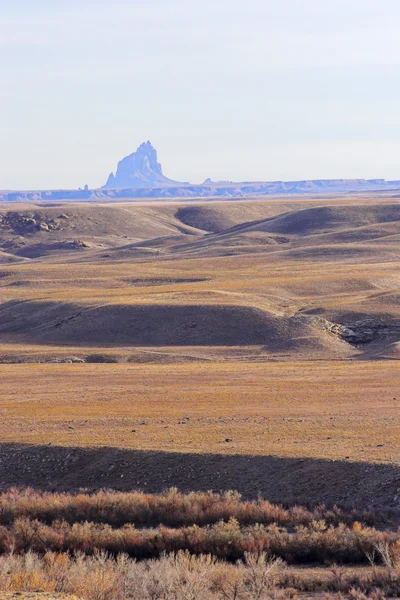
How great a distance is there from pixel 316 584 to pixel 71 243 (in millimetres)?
122433

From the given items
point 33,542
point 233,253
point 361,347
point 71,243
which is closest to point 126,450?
point 33,542

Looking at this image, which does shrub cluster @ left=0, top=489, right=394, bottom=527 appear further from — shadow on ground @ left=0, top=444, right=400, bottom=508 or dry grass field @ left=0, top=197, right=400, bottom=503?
dry grass field @ left=0, top=197, right=400, bottom=503

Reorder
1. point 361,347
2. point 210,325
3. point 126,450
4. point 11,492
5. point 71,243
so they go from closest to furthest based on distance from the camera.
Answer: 1. point 11,492
2. point 126,450
3. point 361,347
4. point 210,325
5. point 71,243

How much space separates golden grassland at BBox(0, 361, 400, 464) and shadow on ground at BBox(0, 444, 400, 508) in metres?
0.57

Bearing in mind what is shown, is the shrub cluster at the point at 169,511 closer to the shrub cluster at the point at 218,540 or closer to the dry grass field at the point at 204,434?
the dry grass field at the point at 204,434

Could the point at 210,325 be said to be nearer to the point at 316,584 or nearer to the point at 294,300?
the point at 294,300

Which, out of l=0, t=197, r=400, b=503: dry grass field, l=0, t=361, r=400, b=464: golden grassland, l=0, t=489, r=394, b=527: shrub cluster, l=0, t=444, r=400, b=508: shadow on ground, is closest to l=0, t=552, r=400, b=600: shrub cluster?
l=0, t=489, r=394, b=527: shrub cluster

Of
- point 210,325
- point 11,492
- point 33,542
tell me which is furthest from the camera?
point 210,325

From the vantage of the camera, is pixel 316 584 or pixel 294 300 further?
pixel 294 300

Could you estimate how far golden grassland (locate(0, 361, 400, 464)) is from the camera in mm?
22906

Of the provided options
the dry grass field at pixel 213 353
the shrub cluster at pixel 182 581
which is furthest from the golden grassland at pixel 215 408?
the shrub cluster at pixel 182 581

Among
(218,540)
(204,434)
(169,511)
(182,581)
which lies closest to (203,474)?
(169,511)

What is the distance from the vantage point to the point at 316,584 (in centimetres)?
1361

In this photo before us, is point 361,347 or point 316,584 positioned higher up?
point 316,584
